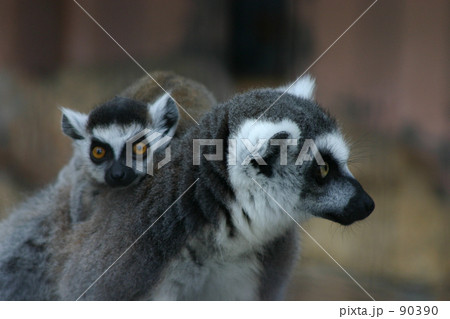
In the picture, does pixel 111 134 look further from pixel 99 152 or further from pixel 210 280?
pixel 210 280

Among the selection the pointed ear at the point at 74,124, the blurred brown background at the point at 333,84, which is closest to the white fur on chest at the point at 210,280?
the pointed ear at the point at 74,124

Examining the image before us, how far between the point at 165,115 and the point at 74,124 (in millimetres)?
527

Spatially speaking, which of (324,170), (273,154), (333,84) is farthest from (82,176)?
(333,84)

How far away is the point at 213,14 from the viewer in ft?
19.4

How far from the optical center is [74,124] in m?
3.20

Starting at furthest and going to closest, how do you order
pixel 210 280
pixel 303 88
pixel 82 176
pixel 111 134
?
pixel 82 176, pixel 111 134, pixel 303 88, pixel 210 280

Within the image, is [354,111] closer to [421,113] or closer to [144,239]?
[421,113]

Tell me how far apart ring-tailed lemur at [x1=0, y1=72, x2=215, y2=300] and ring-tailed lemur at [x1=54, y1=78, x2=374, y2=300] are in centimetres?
34

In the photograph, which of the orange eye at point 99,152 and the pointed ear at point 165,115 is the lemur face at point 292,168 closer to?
the pointed ear at point 165,115

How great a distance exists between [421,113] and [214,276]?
9.53 feet

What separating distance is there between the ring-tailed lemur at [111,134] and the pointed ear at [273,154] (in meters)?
0.61

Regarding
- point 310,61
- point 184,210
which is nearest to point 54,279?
point 184,210

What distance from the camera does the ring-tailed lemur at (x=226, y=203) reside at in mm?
2445

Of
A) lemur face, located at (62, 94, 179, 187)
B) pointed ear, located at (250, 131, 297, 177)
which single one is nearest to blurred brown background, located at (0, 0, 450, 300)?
lemur face, located at (62, 94, 179, 187)
